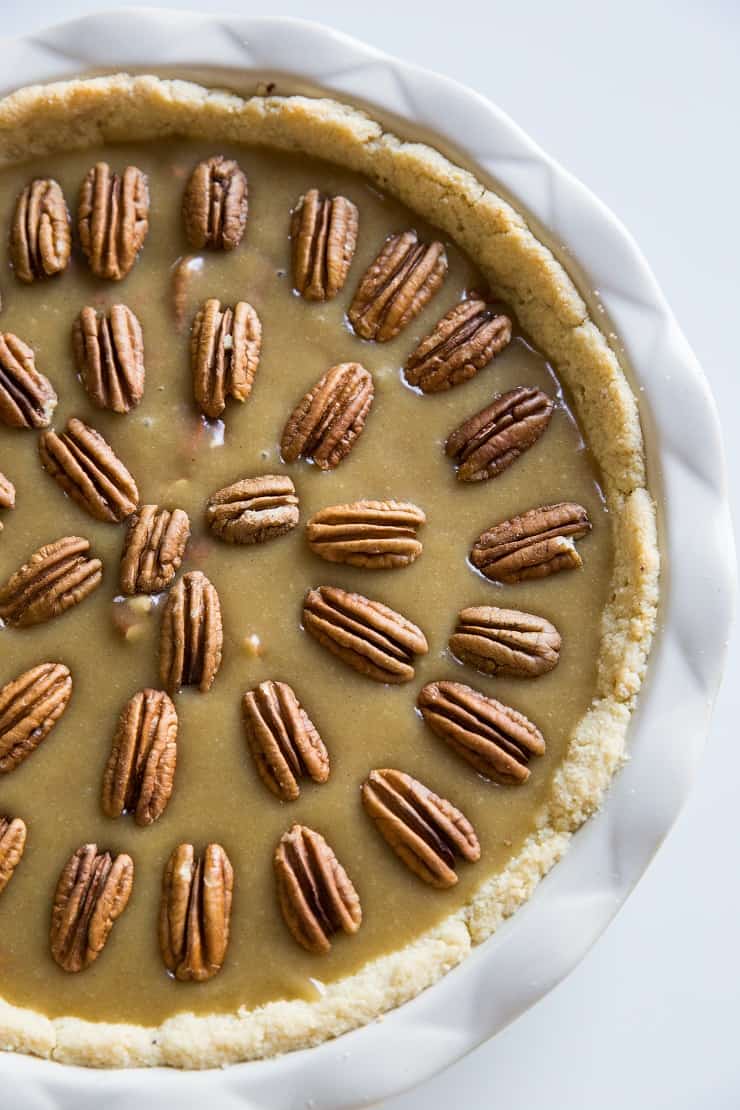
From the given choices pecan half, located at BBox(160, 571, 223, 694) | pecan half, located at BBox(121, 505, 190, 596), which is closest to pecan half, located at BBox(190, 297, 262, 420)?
pecan half, located at BBox(121, 505, 190, 596)

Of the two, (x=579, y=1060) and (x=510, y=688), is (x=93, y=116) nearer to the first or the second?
(x=510, y=688)

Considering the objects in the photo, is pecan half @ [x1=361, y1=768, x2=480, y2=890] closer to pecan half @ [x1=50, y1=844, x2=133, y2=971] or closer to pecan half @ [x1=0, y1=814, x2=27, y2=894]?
pecan half @ [x1=50, y1=844, x2=133, y2=971]

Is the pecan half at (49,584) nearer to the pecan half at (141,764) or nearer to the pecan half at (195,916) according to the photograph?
the pecan half at (141,764)

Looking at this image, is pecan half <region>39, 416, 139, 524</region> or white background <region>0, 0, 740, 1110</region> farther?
white background <region>0, 0, 740, 1110</region>

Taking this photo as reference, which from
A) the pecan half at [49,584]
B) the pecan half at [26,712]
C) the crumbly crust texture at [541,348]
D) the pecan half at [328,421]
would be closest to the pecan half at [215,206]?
the crumbly crust texture at [541,348]

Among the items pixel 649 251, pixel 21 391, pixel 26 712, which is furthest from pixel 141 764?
pixel 649 251

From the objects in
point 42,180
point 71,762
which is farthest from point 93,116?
point 71,762
